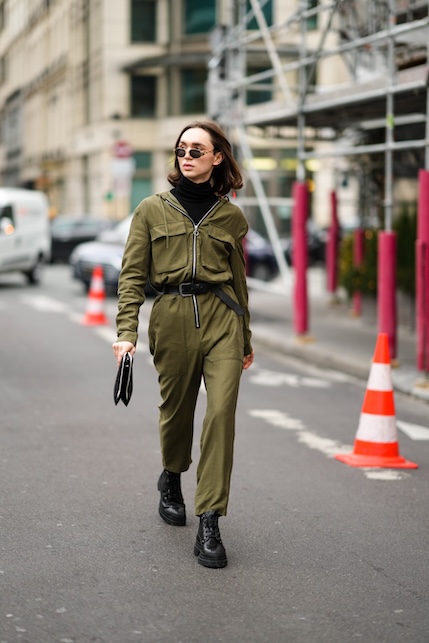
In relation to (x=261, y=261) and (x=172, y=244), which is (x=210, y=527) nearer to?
(x=172, y=244)

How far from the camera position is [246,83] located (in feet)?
56.2

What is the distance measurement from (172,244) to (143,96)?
46.1m

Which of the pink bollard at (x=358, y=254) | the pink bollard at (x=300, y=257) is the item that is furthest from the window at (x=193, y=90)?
the pink bollard at (x=300, y=257)

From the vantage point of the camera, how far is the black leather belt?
5.56 m

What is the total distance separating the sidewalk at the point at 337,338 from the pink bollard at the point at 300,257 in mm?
238

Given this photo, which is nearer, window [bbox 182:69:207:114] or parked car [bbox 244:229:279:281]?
parked car [bbox 244:229:279:281]

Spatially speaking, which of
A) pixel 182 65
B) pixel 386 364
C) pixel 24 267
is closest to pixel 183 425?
pixel 386 364

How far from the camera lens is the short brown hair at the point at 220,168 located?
561cm

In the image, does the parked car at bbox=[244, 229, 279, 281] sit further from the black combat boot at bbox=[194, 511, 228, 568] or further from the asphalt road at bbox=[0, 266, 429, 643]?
the black combat boot at bbox=[194, 511, 228, 568]

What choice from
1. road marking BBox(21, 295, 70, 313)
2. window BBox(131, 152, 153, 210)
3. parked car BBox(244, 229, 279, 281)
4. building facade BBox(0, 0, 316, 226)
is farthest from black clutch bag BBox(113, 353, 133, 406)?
window BBox(131, 152, 153, 210)

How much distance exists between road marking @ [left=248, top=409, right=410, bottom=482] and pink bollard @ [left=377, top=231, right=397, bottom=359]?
254 cm

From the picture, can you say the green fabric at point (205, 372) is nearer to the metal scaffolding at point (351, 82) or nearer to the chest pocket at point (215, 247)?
the chest pocket at point (215, 247)

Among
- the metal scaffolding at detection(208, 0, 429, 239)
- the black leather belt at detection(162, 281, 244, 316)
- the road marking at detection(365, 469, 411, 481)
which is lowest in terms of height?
the road marking at detection(365, 469, 411, 481)

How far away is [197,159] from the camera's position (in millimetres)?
5566
